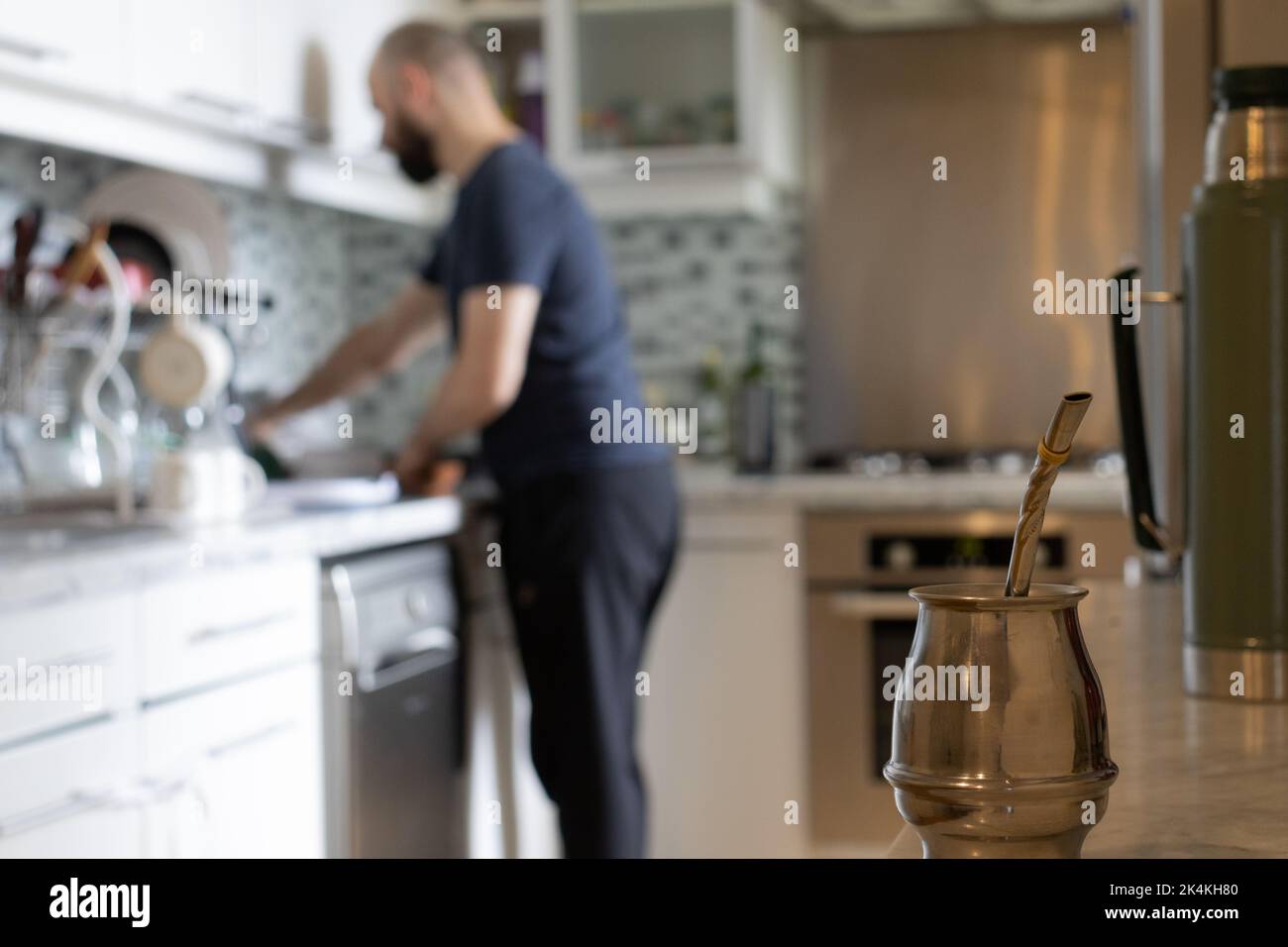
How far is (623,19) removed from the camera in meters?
2.99

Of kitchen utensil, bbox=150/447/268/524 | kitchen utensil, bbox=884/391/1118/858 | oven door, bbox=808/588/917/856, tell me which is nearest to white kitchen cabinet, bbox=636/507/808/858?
oven door, bbox=808/588/917/856

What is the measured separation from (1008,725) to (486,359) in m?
1.72

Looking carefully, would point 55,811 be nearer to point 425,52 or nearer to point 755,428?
point 425,52

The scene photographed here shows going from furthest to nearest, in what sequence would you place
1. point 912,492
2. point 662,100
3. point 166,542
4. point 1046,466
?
1. point 662,100
2. point 912,492
3. point 166,542
4. point 1046,466

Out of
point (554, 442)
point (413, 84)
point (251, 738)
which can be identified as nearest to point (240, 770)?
point (251, 738)

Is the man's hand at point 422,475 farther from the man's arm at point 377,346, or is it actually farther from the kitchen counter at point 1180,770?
the kitchen counter at point 1180,770

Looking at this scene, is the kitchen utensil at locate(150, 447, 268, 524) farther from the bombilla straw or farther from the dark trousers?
the bombilla straw

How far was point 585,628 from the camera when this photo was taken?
7.03ft

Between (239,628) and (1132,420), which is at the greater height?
(1132,420)

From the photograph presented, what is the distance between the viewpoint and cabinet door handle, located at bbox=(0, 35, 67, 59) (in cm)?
172

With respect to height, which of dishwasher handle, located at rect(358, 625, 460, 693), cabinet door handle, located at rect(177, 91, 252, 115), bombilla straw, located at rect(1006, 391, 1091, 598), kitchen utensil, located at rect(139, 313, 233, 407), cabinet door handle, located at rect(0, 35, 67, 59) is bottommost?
dishwasher handle, located at rect(358, 625, 460, 693)

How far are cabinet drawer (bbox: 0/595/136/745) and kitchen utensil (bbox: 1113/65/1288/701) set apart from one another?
1.09 m

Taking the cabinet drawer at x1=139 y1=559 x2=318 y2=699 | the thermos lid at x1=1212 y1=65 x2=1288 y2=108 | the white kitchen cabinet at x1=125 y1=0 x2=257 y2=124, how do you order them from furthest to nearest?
the white kitchen cabinet at x1=125 y1=0 x2=257 y2=124 < the cabinet drawer at x1=139 y1=559 x2=318 y2=699 < the thermos lid at x1=1212 y1=65 x2=1288 y2=108

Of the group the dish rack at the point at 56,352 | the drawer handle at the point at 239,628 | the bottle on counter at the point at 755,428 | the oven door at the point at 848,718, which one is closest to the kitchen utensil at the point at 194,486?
the dish rack at the point at 56,352
